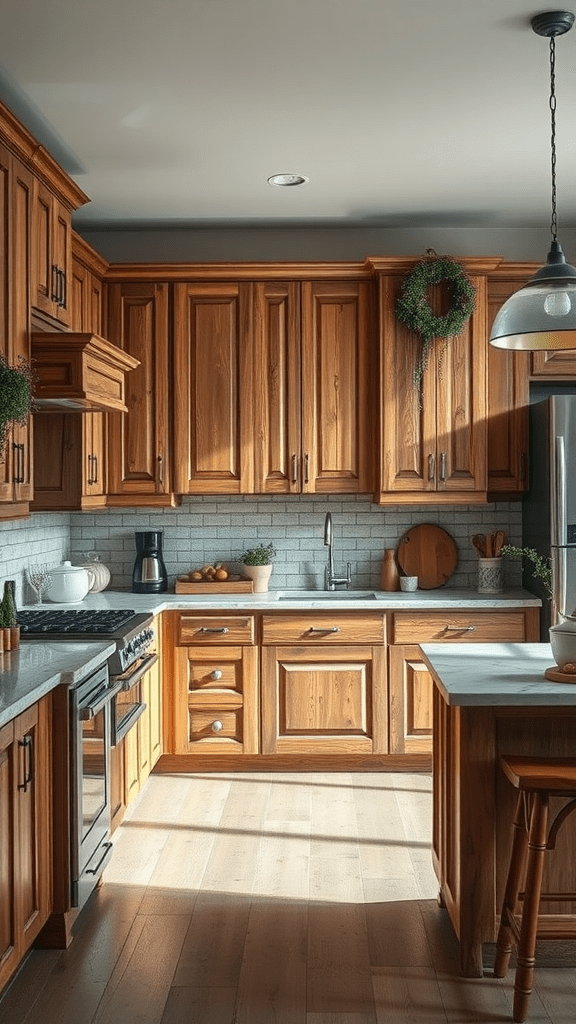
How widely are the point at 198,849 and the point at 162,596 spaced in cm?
164

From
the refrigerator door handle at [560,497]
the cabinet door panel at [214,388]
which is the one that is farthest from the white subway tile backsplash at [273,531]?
the refrigerator door handle at [560,497]

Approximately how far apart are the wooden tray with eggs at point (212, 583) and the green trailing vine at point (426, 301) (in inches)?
64.8

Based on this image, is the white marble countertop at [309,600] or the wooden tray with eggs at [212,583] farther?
the wooden tray with eggs at [212,583]

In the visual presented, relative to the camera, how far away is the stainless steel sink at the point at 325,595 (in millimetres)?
5395

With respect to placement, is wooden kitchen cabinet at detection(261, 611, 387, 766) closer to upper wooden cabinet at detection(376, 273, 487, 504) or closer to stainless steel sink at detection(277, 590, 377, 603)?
stainless steel sink at detection(277, 590, 377, 603)

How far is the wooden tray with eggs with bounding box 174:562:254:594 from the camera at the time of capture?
17.8 feet

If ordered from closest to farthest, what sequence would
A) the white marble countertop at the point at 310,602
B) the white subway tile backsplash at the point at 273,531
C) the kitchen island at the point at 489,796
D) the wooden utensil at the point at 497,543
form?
the kitchen island at the point at 489,796 → the white marble countertop at the point at 310,602 → the wooden utensil at the point at 497,543 → the white subway tile backsplash at the point at 273,531

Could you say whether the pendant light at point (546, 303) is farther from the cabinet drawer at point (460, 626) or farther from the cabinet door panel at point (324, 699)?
the cabinet door panel at point (324, 699)

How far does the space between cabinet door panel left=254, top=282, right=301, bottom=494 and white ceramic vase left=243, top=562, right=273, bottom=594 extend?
44 centimetres

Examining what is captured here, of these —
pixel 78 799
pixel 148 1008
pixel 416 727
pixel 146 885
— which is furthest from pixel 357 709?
pixel 148 1008

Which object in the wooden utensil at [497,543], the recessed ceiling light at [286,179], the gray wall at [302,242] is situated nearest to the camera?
the recessed ceiling light at [286,179]

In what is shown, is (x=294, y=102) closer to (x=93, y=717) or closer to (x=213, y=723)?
(x=93, y=717)

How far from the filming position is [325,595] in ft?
18.2

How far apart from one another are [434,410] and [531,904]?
3072 millimetres
